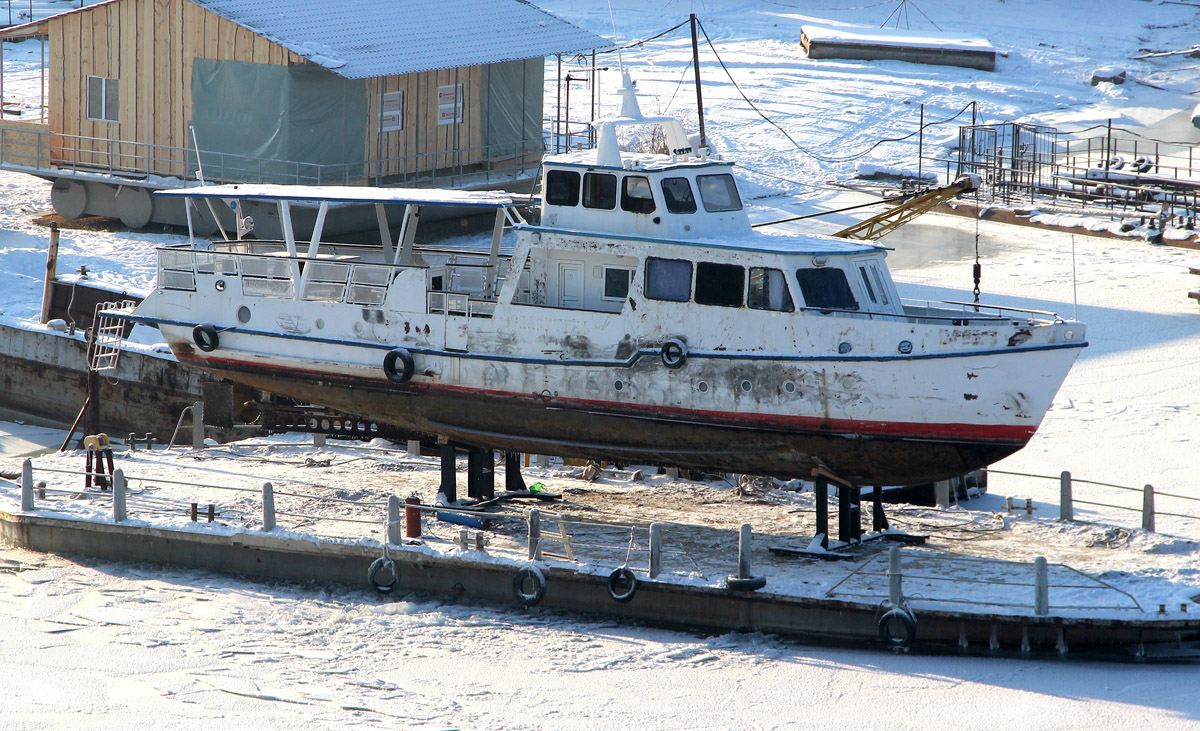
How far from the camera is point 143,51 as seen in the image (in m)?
33.3

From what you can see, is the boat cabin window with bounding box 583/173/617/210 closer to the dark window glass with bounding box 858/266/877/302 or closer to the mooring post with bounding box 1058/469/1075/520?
the dark window glass with bounding box 858/266/877/302

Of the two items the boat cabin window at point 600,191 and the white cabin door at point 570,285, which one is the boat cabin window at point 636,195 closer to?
the boat cabin window at point 600,191

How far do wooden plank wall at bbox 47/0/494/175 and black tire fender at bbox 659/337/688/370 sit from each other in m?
18.4

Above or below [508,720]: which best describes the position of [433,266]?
above

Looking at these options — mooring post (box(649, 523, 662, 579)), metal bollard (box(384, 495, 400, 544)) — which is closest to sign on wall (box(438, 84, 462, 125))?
metal bollard (box(384, 495, 400, 544))

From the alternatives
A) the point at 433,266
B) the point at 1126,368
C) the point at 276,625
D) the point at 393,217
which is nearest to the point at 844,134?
the point at 393,217

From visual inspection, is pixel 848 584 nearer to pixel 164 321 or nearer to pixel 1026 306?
pixel 164 321

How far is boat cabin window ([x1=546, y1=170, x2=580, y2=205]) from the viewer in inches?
664

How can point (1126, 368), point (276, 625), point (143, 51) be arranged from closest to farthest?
point (276, 625)
point (1126, 368)
point (143, 51)

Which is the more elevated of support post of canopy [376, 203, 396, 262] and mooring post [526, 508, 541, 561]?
support post of canopy [376, 203, 396, 262]

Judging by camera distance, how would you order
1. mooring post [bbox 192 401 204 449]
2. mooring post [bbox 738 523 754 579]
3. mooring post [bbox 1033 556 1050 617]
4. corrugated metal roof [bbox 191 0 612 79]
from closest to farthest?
Result: mooring post [bbox 1033 556 1050 617] → mooring post [bbox 738 523 754 579] → mooring post [bbox 192 401 204 449] → corrugated metal roof [bbox 191 0 612 79]

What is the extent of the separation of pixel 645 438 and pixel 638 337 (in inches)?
48.5

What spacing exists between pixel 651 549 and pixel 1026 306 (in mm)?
14657

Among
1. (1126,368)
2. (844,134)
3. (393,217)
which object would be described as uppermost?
(844,134)
